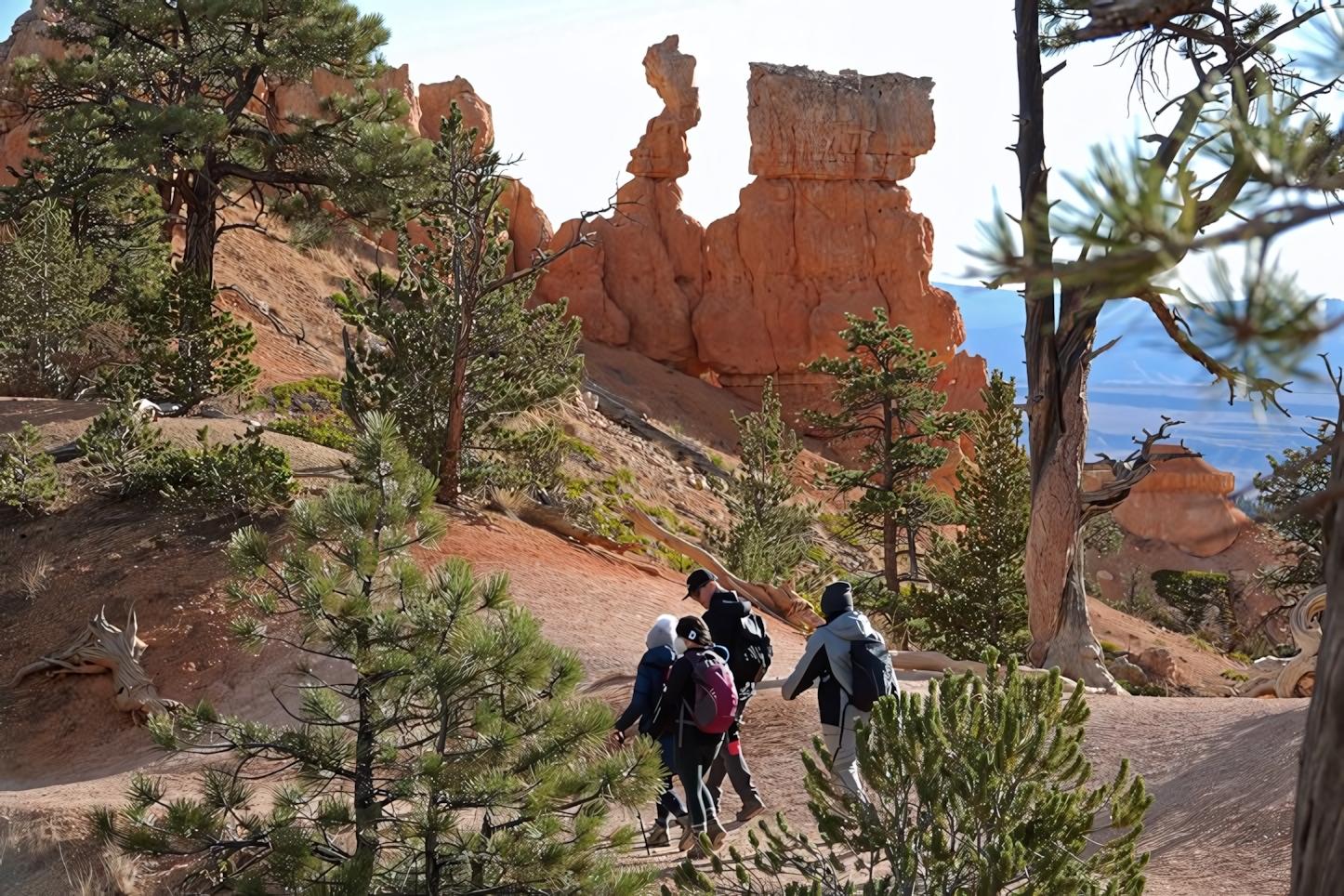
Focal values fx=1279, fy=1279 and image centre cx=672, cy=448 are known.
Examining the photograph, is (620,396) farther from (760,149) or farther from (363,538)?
(363,538)

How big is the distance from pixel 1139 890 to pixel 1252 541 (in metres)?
40.8

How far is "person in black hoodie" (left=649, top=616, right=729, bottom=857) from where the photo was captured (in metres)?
7.22

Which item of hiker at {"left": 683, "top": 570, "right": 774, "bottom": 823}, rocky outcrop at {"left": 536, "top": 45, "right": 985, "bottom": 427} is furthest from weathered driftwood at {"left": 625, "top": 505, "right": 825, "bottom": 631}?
rocky outcrop at {"left": 536, "top": 45, "right": 985, "bottom": 427}

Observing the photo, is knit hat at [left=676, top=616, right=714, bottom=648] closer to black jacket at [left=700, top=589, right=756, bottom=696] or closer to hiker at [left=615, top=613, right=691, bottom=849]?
hiker at [left=615, top=613, right=691, bottom=849]

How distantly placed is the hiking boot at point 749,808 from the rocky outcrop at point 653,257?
32.4 meters

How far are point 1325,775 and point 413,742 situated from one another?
428cm

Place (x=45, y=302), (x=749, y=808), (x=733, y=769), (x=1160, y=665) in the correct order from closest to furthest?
(x=733, y=769) < (x=749, y=808) < (x=45, y=302) < (x=1160, y=665)

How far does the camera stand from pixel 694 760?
7367mm

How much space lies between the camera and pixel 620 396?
35969 millimetres

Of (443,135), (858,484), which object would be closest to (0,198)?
(443,135)

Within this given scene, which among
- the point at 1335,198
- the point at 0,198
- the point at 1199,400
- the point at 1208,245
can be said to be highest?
the point at 0,198

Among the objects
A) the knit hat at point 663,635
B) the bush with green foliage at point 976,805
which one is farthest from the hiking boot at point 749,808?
the bush with green foliage at point 976,805

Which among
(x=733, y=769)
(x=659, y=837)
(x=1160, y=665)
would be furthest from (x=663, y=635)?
(x=1160, y=665)

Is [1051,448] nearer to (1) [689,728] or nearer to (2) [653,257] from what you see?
(1) [689,728]
